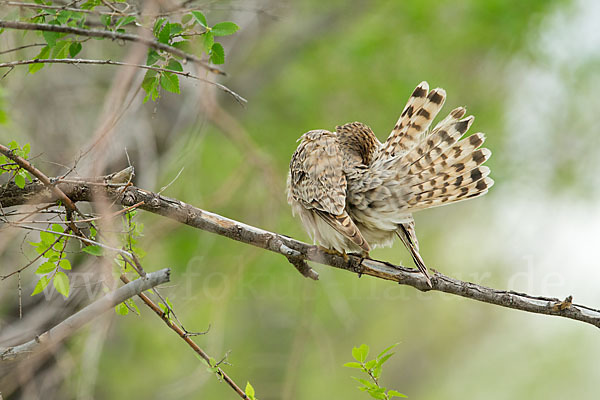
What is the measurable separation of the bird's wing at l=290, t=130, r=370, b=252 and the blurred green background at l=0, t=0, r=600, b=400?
0.51m

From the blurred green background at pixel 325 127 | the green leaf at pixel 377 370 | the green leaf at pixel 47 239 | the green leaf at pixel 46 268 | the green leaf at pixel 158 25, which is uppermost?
the blurred green background at pixel 325 127

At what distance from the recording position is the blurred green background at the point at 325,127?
6492mm

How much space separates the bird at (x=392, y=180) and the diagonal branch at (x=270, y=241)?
27cm

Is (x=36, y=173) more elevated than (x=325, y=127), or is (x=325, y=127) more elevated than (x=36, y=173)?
(x=325, y=127)

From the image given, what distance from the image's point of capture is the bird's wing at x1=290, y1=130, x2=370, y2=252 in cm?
347

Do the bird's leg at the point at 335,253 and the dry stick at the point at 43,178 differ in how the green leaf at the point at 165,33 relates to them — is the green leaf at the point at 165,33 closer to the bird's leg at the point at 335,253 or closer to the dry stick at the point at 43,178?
the dry stick at the point at 43,178

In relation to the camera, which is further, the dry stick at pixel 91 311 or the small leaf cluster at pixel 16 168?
the small leaf cluster at pixel 16 168

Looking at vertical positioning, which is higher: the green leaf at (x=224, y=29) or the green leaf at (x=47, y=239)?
the green leaf at (x=224, y=29)

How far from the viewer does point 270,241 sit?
298 cm

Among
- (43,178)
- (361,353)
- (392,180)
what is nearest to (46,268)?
(43,178)

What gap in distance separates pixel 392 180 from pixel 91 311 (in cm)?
194

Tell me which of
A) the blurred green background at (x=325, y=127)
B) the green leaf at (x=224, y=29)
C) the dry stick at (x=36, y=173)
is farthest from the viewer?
the blurred green background at (x=325, y=127)

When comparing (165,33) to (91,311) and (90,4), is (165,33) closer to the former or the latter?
(90,4)

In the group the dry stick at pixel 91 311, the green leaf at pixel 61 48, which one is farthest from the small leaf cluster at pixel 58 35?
the dry stick at pixel 91 311
